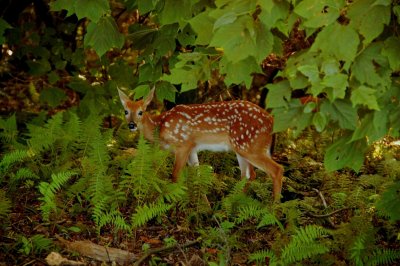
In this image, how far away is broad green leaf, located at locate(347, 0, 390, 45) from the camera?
3209mm

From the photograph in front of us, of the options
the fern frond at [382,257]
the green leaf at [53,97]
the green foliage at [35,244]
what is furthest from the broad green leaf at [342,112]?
the green leaf at [53,97]

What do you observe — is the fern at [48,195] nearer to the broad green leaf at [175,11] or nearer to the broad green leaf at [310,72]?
the broad green leaf at [175,11]

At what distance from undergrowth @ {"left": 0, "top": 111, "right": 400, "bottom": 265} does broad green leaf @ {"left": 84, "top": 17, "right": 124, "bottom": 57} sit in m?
0.98

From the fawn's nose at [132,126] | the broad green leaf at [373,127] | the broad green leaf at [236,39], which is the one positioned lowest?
the fawn's nose at [132,126]

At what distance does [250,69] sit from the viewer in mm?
3648

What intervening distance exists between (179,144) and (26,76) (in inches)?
223

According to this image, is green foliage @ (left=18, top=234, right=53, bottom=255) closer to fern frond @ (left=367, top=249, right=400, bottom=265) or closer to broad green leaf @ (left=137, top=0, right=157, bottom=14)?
broad green leaf @ (left=137, top=0, right=157, bottom=14)

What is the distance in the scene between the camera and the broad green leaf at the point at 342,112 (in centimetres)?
325

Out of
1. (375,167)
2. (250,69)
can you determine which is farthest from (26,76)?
(250,69)

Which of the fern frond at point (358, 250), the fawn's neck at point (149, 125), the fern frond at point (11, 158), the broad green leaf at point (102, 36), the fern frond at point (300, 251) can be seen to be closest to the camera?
the fern frond at point (300, 251)

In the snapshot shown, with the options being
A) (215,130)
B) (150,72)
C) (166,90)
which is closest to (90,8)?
(150,72)

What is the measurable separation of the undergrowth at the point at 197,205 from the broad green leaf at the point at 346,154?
497mm

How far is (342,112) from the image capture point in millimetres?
3268

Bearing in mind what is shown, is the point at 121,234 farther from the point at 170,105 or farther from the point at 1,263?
the point at 170,105
